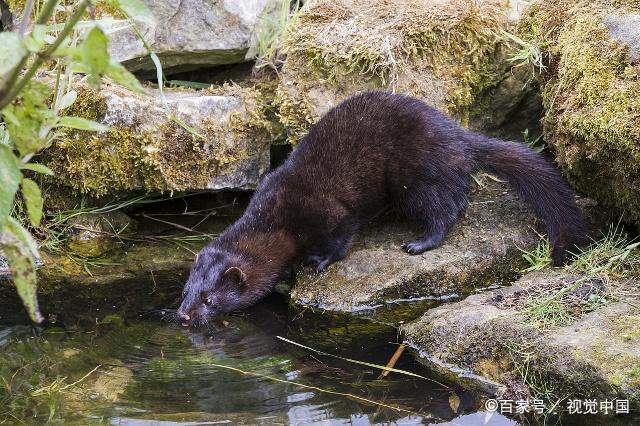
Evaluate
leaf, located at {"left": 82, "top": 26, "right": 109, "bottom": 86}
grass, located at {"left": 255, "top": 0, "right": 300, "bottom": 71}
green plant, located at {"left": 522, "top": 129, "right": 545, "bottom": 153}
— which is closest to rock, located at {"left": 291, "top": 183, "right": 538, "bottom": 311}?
green plant, located at {"left": 522, "top": 129, "right": 545, "bottom": 153}

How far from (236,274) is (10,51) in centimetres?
346

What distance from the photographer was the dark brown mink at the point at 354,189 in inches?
196

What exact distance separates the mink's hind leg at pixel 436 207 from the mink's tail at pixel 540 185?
238mm

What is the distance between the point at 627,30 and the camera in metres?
4.79

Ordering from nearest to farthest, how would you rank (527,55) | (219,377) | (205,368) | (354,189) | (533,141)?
(219,377), (205,368), (354,189), (527,55), (533,141)

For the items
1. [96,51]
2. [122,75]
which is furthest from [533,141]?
[96,51]

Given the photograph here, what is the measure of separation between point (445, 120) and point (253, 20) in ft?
6.31

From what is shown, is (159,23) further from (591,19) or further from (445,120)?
(591,19)

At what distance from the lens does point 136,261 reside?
5531 millimetres

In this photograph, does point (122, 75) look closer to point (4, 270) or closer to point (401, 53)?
point (4, 270)

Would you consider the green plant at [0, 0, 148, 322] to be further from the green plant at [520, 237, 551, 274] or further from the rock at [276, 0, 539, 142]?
the rock at [276, 0, 539, 142]

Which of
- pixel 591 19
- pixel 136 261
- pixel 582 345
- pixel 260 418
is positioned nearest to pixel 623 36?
pixel 591 19

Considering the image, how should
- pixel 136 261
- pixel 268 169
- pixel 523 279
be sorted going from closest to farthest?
pixel 523 279 → pixel 136 261 → pixel 268 169

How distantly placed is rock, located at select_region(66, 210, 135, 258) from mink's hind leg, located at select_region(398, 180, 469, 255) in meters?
2.10
